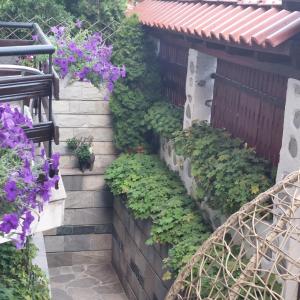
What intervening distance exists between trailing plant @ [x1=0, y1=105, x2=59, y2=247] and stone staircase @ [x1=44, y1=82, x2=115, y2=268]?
6402mm

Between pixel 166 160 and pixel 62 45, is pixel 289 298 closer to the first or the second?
pixel 62 45

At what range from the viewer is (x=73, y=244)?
33.3ft

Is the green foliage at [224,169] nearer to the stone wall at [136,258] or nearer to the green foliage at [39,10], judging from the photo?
the stone wall at [136,258]

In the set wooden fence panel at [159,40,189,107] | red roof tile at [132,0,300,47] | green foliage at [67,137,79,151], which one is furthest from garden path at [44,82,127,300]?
red roof tile at [132,0,300,47]

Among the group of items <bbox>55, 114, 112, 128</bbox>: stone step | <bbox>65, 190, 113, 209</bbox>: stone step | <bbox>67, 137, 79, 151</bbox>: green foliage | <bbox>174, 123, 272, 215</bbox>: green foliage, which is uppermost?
<bbox>174, 123, 272, 215</bbox>: green foliage

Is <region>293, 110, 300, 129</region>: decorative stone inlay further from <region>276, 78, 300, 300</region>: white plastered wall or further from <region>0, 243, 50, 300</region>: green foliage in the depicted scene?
<region>0, 243, 50, 300</region>: green foliage

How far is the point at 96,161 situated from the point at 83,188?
1.88ft

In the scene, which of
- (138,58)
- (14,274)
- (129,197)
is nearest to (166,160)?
(129,197)

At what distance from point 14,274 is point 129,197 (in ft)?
10.3

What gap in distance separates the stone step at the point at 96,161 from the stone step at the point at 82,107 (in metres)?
0.88

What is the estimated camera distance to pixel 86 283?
9.70m

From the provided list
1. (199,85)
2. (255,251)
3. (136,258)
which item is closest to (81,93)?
(199,85)

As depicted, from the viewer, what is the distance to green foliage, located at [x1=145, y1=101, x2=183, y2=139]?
8.83 meters

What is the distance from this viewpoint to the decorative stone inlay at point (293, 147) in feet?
17.1
